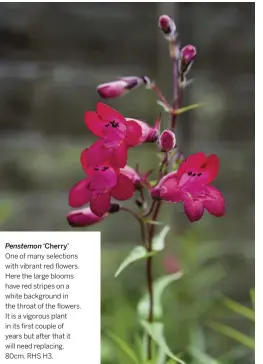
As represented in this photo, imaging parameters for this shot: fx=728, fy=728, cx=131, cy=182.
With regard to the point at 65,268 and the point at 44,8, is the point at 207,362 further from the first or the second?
the point at 44,8

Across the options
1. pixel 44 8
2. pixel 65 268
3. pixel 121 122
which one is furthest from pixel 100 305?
pixel 44 8

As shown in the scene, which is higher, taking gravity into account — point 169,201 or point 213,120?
point 213,120

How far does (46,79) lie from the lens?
2.80ft

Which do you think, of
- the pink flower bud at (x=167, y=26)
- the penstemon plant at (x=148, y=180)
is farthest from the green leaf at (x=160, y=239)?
the pink flower bud at (x=167, y=26)

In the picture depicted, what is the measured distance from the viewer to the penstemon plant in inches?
31.0

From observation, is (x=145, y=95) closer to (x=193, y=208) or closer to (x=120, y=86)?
(x=120, y=86)

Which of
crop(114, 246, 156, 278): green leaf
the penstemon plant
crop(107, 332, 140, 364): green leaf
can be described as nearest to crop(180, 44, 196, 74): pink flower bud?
the penstemon plant

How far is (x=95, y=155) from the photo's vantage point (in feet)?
2.64

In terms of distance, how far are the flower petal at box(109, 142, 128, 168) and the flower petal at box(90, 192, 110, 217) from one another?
0.11 feet

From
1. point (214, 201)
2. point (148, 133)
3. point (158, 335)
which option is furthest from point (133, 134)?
point (158, 335)

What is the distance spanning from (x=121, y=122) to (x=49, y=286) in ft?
0.66

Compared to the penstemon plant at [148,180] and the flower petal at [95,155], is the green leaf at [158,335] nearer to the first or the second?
the penstemon plant at [148,180]

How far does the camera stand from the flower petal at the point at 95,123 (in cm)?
81

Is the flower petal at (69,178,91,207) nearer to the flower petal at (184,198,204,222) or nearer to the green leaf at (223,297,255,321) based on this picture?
the flower petal at (184,198,204,222)
